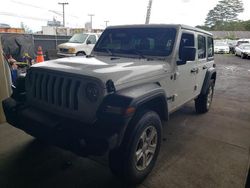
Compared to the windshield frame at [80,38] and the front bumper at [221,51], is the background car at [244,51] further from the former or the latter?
the windshield frame at [80,38]

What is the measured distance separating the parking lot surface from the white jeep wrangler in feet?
1.54

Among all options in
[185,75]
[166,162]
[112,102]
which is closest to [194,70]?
[185,75]

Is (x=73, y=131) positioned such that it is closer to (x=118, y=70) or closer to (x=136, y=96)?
(x=136, y=96)

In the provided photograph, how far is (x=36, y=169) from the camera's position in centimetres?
301

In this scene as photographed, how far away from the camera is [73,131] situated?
2297mm

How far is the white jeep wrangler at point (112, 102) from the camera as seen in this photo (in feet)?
7.39

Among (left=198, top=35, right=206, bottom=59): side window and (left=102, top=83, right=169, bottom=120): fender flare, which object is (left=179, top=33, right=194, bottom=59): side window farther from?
(left=102, top=83, right=169, bottom=120): fender flare

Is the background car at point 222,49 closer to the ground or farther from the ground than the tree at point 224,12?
closer to the ground

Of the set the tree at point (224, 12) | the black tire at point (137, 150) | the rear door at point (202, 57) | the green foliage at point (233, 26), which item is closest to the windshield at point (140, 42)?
the rear door at point (202, 57)

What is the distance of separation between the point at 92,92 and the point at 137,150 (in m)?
0.89

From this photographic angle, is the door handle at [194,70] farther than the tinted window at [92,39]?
No

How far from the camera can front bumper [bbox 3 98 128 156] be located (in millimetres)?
2148

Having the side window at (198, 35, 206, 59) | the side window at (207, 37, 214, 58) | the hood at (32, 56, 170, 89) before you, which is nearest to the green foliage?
A: the side window at (207, 37, 214, 58)

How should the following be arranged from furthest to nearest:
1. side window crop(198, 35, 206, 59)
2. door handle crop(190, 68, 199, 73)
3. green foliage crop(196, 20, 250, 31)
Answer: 1. green foliage crop(196, 20, 250, 31)
2. side window crop(198, 35, 206, 59)
3. door handle crop(190, 68, 199, 73)
